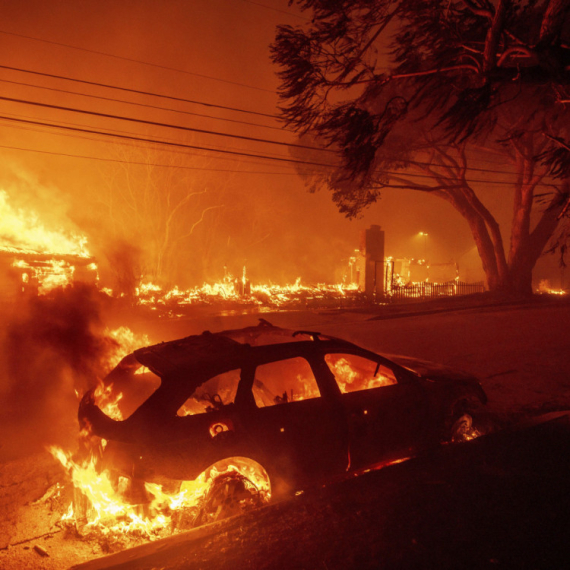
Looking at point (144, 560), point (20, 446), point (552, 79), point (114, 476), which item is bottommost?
point (20, 446)

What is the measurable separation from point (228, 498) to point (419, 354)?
7.73 m

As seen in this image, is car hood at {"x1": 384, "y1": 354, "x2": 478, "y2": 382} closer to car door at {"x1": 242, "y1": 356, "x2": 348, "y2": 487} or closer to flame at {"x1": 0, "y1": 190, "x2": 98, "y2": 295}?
car door at {"x1": 242, "y1": 356, "x2": 348, "y2": 487}

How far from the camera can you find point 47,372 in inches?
349

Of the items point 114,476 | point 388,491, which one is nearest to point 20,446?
point 114,476

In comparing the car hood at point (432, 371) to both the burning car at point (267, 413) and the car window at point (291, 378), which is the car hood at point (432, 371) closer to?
the burning car at point (267, 413)

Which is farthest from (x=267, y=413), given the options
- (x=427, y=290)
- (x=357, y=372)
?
(x=427, y=290)

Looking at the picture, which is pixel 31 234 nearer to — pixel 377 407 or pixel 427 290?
pixel 427 290

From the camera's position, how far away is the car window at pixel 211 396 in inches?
147

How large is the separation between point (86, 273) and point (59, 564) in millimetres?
21997

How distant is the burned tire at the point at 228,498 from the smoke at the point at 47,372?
286 centimetres

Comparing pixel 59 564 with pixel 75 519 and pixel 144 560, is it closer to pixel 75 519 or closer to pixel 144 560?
pixel 75 519

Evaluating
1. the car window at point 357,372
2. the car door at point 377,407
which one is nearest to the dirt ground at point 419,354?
the car door at point 377,407

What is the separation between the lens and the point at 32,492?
167 inches

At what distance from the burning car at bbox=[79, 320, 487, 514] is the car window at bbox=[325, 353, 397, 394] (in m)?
0.01
